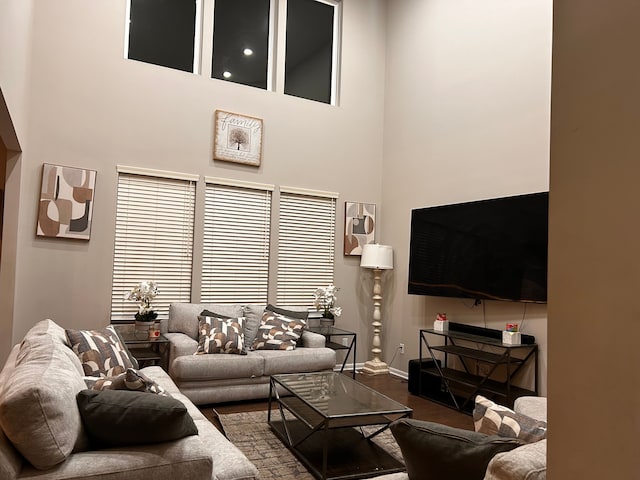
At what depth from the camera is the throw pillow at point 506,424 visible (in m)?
1.66

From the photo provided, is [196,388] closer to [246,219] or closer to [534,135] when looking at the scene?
[246,219]

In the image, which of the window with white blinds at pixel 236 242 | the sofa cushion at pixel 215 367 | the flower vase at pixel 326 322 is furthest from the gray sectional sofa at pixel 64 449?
the flower vase at pixel 326 322

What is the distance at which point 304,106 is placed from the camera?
631cm

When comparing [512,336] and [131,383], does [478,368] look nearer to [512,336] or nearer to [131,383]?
[512,336]

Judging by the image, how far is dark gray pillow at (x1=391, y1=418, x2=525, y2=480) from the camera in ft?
4.86

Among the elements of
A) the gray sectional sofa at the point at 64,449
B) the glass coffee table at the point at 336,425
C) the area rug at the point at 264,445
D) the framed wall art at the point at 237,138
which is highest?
the framed wall art at the point at 237,138

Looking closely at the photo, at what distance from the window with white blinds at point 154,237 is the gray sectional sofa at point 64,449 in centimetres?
314

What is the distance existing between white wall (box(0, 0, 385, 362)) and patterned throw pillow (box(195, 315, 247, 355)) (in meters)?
1.20

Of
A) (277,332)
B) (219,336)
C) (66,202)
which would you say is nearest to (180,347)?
(219,336)

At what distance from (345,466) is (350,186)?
409 cm

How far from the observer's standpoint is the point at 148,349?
204 inches

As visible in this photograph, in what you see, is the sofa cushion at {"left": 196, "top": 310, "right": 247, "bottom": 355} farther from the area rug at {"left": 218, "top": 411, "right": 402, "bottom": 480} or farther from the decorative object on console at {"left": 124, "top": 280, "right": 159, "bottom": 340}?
the area rug at {"left": 218, "top": 411, "right": 402, "bottom": 480}

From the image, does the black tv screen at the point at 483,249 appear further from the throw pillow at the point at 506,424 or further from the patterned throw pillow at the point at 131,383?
the patterned throw pillow at the point at 131,383

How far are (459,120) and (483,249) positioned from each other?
165cm
